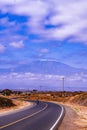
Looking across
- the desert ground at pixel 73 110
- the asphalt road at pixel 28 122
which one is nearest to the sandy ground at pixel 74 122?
the desert ground at pixel 73 110

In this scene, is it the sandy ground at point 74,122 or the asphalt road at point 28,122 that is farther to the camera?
the sandy ground at point 74,122

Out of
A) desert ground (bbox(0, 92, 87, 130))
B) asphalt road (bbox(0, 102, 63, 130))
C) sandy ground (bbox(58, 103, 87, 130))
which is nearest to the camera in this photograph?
asphalt road (bbox(0, 102, 63, 130))

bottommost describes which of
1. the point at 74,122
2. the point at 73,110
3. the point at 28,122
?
the point at 74,122

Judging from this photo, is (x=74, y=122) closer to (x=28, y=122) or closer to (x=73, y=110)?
(x=28, y=122)

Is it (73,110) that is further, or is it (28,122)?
(73,110)

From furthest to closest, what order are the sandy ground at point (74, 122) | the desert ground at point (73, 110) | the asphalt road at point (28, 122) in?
the desert ground at point (73, 110)
the sandy ground at point (74, 122)
the asphalt road at point (28, 122)

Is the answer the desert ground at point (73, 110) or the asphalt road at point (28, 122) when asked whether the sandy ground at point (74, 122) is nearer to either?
the desert ground at point (73, 110)

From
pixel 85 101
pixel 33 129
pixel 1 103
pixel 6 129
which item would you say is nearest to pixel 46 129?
pixel 33 129

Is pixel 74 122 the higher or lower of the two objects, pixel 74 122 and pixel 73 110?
the lower

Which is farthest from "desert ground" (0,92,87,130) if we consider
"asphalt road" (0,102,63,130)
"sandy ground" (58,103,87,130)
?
"asphalt road" (0,102,63,130)

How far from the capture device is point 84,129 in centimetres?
2348

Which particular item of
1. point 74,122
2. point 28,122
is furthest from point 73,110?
point 28,122

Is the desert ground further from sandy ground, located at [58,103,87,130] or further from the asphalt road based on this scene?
the asphalt road

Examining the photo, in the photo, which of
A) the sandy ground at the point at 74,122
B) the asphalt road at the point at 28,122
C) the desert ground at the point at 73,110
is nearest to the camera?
the asphalt road at the point at 28,122
